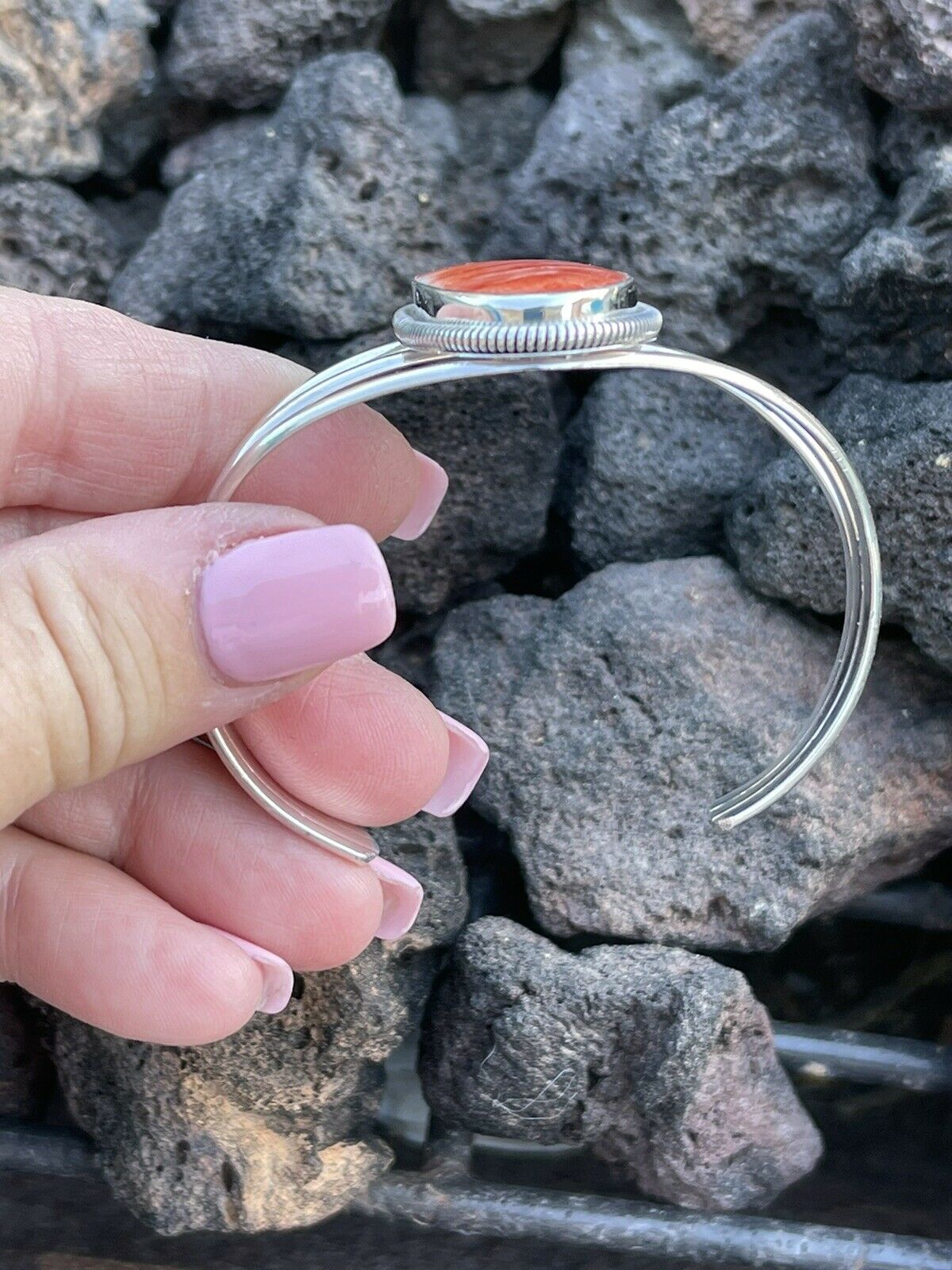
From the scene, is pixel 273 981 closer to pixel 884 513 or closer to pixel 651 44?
pixel 884 513

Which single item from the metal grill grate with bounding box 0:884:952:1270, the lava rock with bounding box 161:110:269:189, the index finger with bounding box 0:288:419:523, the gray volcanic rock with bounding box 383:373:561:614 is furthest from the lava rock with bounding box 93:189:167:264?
the metal grill grate with bounding box 0:884:952:1270

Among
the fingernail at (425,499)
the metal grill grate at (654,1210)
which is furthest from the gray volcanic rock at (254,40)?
the metal grill grate at (654,1210)

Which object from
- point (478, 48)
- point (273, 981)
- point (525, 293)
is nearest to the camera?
point (525, 293)

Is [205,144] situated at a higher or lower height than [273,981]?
higher

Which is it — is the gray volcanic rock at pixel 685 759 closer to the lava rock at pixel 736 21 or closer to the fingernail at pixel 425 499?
the fingernail at pixel 425 499

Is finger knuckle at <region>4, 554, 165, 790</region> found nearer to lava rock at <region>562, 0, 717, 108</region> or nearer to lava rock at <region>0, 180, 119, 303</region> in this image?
lava rock at <region>0, 180, 119, 303</region>

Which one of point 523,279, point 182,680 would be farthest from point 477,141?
point 182,680

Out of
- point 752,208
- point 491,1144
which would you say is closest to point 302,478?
point 752,208
